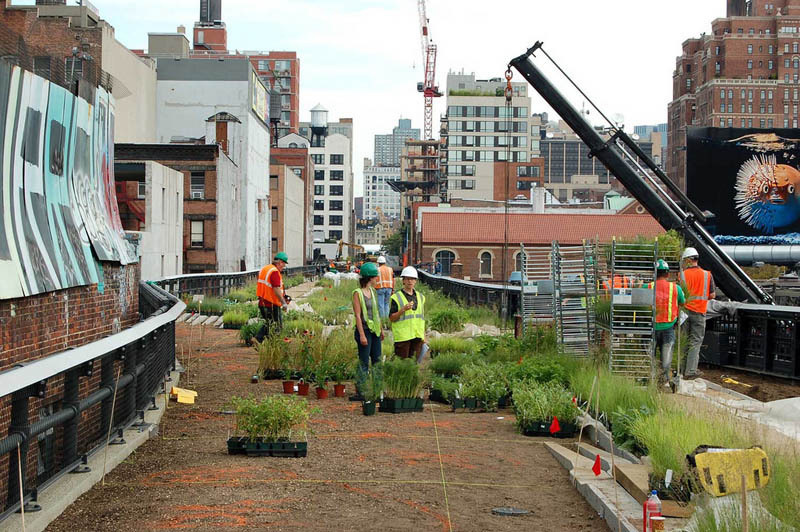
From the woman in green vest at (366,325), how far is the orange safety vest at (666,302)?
4.15 metres

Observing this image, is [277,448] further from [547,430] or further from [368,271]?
[368,271]

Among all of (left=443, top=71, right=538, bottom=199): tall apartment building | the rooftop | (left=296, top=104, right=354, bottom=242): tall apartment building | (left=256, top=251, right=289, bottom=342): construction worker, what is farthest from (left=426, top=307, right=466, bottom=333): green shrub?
(left=296, top=104, right=354, bottom=242): tall apartment building

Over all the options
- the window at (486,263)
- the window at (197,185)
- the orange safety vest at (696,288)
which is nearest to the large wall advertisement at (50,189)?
the orange safety vest at (696,288)

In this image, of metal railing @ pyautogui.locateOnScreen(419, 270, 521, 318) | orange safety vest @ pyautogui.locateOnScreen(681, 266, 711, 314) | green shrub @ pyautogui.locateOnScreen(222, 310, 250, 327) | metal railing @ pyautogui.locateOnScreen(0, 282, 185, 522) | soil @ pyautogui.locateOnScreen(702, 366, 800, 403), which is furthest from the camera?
green shrub @ pyautogui.locateOnScreen(222, 310, 250, 327)

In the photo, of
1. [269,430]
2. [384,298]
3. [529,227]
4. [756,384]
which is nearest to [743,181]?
[529,227]

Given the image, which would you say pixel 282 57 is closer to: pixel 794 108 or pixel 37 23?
pixel 794 108

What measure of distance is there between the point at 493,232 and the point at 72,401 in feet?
251

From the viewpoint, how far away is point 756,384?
17625 millimetres

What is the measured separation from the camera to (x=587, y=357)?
50.2ft

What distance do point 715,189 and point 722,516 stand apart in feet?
268

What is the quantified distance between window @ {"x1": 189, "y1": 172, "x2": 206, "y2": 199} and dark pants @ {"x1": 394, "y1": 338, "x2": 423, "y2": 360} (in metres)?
43.5

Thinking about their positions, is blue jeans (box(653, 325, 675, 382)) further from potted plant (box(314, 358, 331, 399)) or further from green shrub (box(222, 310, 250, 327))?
green shrub (box(222, 310, 250, 327))

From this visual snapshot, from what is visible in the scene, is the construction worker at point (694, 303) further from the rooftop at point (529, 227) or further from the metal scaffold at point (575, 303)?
the rooftop at point (529, 227)

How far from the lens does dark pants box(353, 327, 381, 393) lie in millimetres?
14062
